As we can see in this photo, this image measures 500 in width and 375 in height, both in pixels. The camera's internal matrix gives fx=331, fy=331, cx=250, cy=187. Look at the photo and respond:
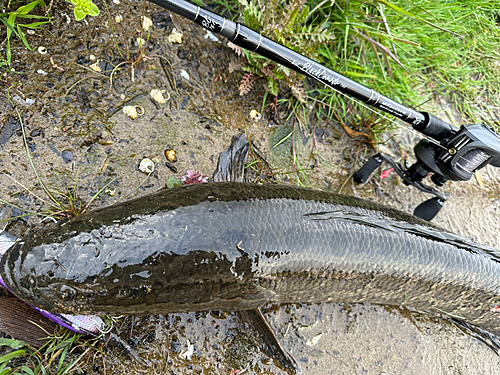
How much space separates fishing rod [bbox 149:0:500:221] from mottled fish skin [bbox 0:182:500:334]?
564 mm

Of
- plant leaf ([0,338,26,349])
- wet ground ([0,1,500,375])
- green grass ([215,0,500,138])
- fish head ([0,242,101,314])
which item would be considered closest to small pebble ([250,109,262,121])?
wet ground ([0,1,500,375])

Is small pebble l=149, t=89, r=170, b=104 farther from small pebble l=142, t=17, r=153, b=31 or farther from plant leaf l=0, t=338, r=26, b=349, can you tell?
plant leaf l=0, t=338, r=26, b=349

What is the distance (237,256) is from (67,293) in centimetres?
104

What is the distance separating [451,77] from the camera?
425 centimetres

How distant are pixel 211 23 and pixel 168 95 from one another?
3.14 ft

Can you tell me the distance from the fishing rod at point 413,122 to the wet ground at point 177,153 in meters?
0.73

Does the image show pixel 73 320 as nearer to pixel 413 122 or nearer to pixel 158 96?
pixel 158 96

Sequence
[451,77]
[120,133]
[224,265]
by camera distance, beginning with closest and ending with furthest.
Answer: [224,265] → [120,133] → [451,77]

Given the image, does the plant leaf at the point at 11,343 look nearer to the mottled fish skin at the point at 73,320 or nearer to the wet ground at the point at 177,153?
the mottled fish skin at the point at 73,320

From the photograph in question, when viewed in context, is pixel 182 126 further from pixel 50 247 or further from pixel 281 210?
pixel 50 247

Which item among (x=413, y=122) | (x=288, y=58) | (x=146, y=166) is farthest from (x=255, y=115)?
(x=413, y=122)

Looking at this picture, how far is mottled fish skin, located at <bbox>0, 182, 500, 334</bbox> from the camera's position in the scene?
6.48 feet

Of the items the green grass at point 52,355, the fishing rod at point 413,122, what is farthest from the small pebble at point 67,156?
the fishing rod at point 413,122

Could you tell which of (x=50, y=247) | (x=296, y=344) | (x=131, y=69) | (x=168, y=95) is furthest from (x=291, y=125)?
(x=50, y=247)
